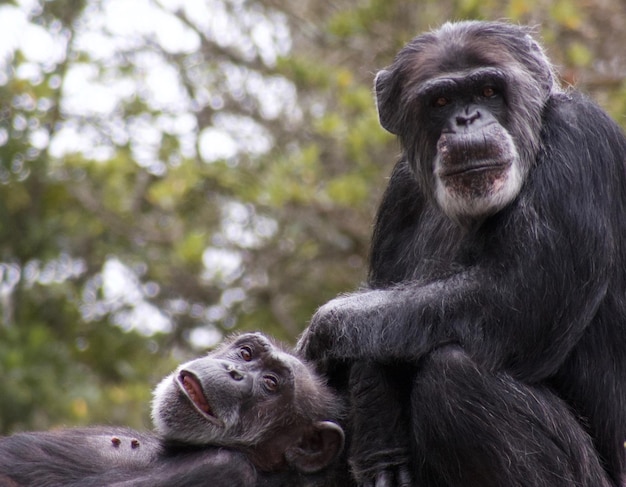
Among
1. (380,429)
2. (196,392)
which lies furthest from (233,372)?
(380,429)

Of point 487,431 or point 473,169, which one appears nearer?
point 487,431

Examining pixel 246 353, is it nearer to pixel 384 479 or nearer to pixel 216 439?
pixel 216 439

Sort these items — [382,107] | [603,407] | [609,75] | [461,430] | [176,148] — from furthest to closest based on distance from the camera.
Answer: [176,148] → [609,75] → [382,107] → [603,407] → [461,430]

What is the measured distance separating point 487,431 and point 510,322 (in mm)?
532

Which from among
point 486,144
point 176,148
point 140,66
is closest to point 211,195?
point 176,148

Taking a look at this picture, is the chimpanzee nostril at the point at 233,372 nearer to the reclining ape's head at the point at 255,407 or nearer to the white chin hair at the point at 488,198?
the reclining ape's head at the point at 255,407

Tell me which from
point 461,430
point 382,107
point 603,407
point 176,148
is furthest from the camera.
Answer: point 176,148

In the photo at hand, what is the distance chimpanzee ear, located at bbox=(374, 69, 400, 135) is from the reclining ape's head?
55.1 inches

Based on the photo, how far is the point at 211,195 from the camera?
38.5ft

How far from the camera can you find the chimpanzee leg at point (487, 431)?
5238 millimetres

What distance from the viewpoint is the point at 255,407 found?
5.77 metres

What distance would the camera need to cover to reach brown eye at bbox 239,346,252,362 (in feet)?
19.4

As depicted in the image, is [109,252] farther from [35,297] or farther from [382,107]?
[382,107]

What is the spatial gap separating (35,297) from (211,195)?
2.06 metres
